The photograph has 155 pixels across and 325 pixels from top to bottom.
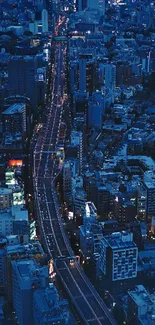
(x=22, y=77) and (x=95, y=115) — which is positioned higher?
(x=22, y=77)

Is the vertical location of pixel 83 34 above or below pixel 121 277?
above

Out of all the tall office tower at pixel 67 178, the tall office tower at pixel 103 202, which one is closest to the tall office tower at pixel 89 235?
the tall office tower at pixel 103 202

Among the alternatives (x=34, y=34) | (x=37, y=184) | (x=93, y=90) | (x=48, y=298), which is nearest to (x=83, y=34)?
(x=34, y=34)

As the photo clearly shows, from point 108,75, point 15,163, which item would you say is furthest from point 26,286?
point 108,75

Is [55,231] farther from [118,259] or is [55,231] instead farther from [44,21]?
[44,21]

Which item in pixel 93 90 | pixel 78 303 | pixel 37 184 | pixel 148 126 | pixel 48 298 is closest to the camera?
pixel 48 298

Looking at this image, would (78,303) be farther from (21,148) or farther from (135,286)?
(21,148)

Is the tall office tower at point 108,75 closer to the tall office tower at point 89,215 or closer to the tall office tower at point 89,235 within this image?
the tall office tower at point 89,215
